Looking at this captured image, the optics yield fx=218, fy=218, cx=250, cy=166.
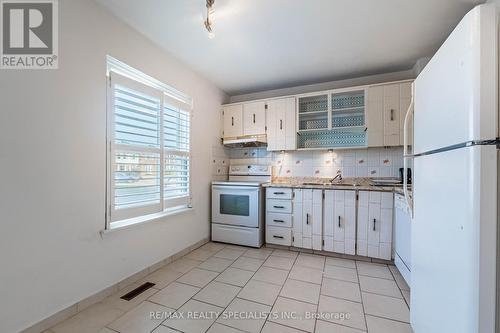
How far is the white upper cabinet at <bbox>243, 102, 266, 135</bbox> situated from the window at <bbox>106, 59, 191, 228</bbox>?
1.11 meters

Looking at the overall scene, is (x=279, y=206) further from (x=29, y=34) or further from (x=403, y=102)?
(x=29, y=34)

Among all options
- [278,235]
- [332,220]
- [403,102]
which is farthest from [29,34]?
[403,102]

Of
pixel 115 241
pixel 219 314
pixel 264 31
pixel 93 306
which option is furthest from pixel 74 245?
pixel 264 31

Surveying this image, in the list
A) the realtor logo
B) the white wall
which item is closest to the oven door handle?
the white wall

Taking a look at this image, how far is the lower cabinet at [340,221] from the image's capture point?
271cm

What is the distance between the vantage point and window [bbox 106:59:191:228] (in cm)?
198

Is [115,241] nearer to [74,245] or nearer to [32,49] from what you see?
[74,245]

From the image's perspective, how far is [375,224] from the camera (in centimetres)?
261

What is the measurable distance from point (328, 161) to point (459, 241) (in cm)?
256

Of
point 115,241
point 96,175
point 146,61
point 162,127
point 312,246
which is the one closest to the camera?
point 96,175

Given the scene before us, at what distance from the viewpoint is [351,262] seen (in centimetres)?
267

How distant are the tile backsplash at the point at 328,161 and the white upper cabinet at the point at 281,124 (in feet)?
0.96

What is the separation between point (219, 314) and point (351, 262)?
1782 mm

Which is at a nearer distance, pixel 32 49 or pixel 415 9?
pixel 32 49
